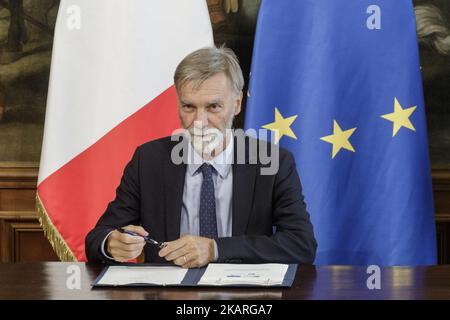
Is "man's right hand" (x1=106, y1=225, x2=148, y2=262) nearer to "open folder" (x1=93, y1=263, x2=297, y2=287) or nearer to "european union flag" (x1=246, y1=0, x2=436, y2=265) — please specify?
"open folder" (x1=93, y1=263, x2=297, y2=287)

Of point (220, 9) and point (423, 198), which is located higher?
point (220, 9)

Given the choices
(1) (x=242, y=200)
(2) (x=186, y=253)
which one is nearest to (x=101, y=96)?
(1) (x=242, y=200)

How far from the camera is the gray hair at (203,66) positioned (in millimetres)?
2641

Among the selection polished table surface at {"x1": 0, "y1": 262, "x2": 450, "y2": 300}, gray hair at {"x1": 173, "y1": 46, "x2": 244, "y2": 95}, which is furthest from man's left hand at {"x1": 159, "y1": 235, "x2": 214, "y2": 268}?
gray hair at {"x1": 173, "y1": 46, "x2": 244, "y2": 95}

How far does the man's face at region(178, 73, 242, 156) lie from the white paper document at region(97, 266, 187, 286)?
0.57 metres

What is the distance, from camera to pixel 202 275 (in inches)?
85.1

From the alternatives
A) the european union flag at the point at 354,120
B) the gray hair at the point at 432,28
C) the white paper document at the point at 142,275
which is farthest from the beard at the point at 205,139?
the gray hair at the point at 432,28

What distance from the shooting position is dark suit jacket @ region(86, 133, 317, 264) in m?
2.60

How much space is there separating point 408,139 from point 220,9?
1175mm

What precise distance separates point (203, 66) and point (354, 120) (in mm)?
949

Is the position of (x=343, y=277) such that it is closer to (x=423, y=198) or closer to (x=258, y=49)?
(x=423, y=198)

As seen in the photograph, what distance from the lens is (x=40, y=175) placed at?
3443 millimetres

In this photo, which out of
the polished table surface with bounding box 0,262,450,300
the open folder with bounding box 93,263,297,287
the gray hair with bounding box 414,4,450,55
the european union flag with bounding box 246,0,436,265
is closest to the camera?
the polished table surface with bounding box 0,262,450,300
